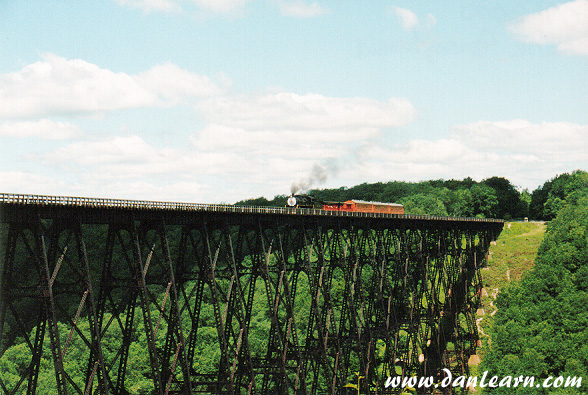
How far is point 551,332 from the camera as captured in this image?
42.7 meters

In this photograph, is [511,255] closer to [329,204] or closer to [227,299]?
[329,204]

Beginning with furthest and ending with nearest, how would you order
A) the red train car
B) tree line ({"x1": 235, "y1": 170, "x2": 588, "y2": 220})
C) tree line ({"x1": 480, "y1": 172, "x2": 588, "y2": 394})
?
tree line ({"x1": 235, "y1": 170, "x2": 588, "y2": 220})
the red train car
tree line ({"x1": 480, "y1": 172, "x2": 588, "y2": 394})

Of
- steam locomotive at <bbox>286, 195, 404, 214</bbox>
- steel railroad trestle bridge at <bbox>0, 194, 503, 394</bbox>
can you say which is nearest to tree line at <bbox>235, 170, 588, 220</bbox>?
steel railroad trestle bridge at <bbox>0, 194, 503, 394</bbox>

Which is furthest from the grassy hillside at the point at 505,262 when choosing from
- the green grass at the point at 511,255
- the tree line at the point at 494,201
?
the tree line at the point at 494,201

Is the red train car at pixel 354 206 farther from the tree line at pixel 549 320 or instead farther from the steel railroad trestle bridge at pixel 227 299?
the tree line at pixel 549 320

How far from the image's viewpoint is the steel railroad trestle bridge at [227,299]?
1848 centimetres

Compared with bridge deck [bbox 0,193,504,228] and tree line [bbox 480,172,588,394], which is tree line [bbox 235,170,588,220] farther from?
bridge deck [bbox 0,193,504,228]

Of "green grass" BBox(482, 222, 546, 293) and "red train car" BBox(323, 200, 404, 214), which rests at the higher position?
"red train car" BBox(323, 200, 404, 214)

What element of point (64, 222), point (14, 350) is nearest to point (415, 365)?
point (64, 222)

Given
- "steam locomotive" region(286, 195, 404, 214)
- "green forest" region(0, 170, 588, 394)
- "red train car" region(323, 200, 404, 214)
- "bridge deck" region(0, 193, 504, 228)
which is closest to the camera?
"bridge deck" region(0, 193, 504, 228)

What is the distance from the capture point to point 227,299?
24.8 m

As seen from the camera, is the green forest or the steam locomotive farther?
the steam locomotive

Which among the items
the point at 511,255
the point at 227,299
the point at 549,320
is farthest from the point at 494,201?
the point at 227,299

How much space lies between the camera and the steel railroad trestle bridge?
60.6ft
